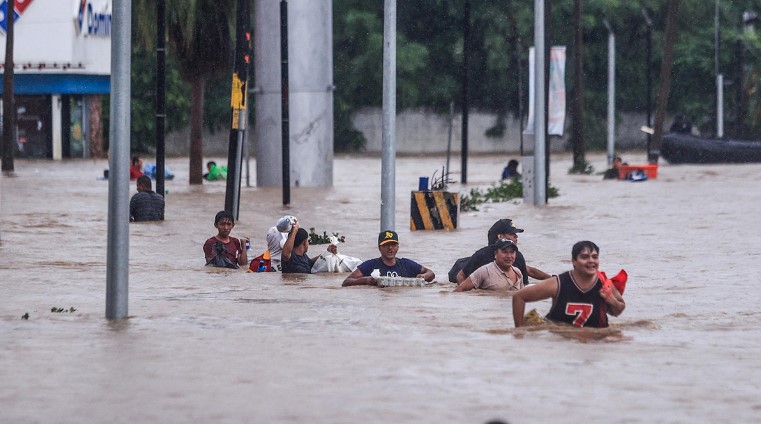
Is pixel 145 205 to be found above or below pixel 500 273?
above

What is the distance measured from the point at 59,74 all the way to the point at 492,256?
45517 millimetres

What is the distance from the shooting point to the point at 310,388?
30.5ft

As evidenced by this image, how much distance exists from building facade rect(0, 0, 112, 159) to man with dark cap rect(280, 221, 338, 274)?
39.4 metres

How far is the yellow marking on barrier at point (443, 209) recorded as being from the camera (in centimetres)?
2506

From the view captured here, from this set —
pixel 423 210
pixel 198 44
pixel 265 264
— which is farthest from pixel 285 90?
pixel 265 264

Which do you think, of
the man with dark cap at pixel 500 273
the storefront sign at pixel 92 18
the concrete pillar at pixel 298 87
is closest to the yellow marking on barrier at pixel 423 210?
the man with dark cap at pixel 500 273

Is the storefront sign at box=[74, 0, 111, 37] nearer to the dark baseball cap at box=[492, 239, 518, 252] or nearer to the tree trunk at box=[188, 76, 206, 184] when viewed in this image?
the tree trunk at box=[188, 76, 206, 184]

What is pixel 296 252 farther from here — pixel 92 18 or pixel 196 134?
pixel 92 18

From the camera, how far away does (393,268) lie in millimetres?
15891

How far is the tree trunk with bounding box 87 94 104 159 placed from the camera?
60.1 metres

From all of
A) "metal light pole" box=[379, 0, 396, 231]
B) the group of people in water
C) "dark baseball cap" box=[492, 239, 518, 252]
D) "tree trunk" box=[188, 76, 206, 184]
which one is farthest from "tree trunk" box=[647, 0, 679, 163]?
"dark baseball cap" box=[492, 239, 518, 252]

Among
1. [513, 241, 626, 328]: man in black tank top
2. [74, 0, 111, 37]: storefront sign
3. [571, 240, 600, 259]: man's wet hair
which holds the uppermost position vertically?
[74, 0, 111, 37]: storefront sign

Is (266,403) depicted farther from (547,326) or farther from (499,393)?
(547,326)

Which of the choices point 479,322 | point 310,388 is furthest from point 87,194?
point 310,388
